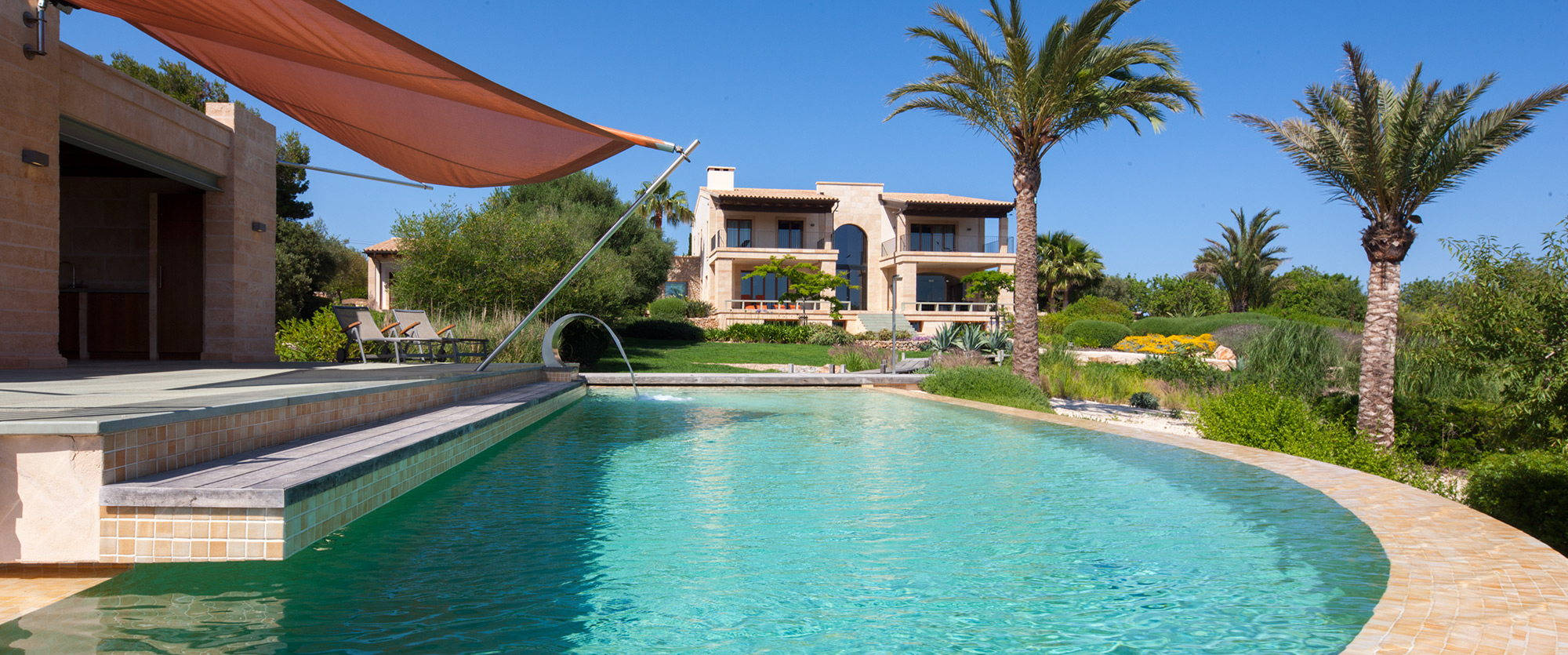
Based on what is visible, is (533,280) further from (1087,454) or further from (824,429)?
(1087,454)

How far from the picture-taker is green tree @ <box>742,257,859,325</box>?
28.6 m

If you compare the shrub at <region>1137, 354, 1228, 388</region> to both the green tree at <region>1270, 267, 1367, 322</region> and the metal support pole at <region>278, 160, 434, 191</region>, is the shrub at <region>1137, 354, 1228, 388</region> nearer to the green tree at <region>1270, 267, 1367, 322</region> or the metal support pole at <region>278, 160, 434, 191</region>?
the metal support pole at <region>278, 160, 434, 191</region>

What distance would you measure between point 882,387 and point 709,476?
8.15m

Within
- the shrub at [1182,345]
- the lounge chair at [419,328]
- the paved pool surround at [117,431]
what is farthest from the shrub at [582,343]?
the paved pool surround at [117,431]

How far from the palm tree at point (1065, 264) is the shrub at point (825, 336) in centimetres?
1375

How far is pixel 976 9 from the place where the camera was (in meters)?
11.1

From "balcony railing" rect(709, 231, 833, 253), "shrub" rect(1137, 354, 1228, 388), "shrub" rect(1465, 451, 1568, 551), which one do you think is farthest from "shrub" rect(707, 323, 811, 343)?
"shrub" rect(1465, 451, 1568, 551)

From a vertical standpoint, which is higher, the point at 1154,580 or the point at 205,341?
the point at 205,341

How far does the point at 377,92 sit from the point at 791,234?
101 feet

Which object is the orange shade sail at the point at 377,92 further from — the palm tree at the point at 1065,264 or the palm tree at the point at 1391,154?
the palm tree at the point at 1065,264

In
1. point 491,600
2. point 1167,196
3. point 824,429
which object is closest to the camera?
point 491,600

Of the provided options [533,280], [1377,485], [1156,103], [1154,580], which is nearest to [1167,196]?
[1156,103]

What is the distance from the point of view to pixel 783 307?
3162cm

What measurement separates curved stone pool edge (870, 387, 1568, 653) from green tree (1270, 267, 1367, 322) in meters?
34.6
